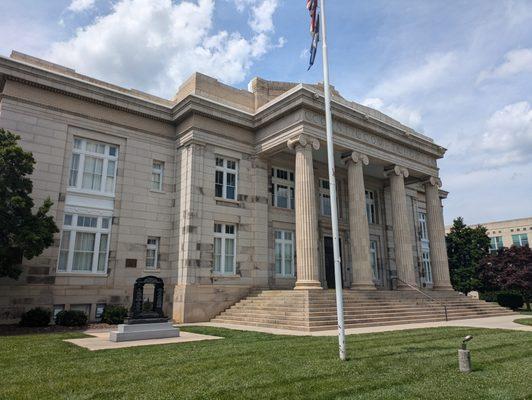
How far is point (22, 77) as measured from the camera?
64.4ft

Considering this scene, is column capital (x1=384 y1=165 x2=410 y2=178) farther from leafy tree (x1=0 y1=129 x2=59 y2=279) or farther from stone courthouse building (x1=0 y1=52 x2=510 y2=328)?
leafy tree (x1=0 y1=129 x2=59 y2=279)

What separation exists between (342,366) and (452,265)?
4475cm

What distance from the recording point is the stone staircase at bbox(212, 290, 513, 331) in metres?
17.7

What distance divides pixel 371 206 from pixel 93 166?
21.9 m

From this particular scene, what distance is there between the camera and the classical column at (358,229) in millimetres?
23828

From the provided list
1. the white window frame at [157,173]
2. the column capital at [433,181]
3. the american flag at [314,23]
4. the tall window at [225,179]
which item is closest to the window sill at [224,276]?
the tall window at [225,179]

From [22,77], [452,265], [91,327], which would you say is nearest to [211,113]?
[22,77]

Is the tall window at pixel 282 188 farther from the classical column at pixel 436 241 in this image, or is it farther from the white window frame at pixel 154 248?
the classical column at pixel 436 241

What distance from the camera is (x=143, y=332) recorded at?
13641mm

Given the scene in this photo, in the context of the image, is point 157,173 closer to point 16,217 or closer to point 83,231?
point 83,231

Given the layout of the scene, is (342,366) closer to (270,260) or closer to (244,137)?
(270,260)

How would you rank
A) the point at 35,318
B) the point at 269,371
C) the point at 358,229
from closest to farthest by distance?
the point at 269,371 → the point at 35,318 → the point at 358,229

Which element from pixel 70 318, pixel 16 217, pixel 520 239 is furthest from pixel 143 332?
pixel 520 239

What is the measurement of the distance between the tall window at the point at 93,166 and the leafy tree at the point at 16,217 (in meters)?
4.53
